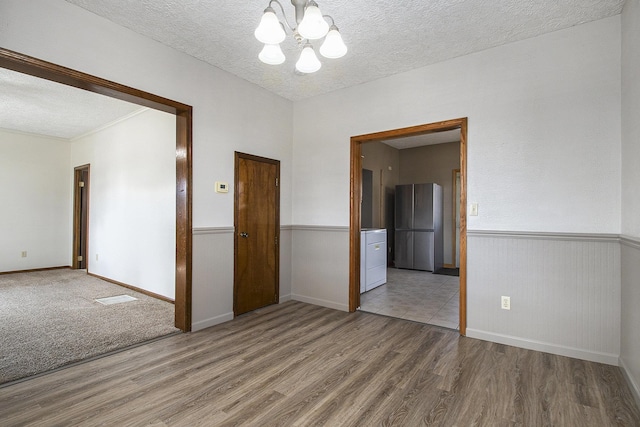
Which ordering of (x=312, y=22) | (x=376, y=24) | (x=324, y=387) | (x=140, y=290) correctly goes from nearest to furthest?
(x=312, y=22), (x=324, y=387), (x=376, y=24), (x=140, y=290)

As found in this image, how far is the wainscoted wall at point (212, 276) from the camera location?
3109mm

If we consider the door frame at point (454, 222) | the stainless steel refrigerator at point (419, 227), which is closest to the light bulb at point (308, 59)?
the stainless steel refrigerator at point (419, 227)

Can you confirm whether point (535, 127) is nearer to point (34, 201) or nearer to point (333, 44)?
point (333, 44)

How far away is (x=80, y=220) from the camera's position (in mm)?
6496

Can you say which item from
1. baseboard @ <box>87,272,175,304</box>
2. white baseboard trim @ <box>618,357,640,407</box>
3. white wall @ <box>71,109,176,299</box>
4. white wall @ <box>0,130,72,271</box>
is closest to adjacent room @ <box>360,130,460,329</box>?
white baseboard trim @ <box>618,357,640,407</box>

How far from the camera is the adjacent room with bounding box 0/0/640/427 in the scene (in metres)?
1.96

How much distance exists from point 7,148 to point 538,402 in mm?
8377

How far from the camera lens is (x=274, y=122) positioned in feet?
13.2

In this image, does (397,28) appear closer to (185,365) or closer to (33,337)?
(185,365)

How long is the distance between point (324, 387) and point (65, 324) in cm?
280

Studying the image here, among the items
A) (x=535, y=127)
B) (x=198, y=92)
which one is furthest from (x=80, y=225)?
(x=535, y=127)

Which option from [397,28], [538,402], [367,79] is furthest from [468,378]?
[367,79]

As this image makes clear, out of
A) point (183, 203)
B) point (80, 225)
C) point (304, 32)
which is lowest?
point (80, 225)

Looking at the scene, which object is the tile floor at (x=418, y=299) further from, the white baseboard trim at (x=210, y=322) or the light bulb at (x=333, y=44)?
the light bulb at (x=333, y=44)
